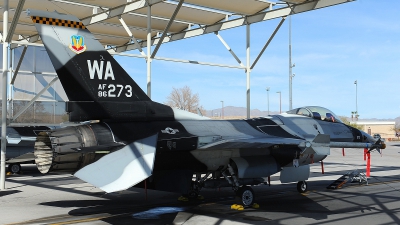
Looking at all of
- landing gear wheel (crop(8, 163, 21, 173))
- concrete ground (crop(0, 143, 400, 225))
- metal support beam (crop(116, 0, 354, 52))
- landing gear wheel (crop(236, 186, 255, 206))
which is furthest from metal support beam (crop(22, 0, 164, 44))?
landing gear wheel (crop(236, 186, 255, 206))

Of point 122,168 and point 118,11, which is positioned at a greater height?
point 118,11

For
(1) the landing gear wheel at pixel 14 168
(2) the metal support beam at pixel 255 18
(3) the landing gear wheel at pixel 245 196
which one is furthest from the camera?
(1) the landing gear wheel at pixel 14 168

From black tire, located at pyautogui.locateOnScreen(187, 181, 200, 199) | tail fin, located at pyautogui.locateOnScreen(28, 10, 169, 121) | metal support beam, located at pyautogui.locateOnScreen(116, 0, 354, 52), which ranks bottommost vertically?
black tire, located at pyautogui.locateOnScreen(187, 181, 200, 199)

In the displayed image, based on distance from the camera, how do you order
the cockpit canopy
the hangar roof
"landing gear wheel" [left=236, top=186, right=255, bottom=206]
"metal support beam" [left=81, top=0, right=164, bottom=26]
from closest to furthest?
"landing gear wheel" [left=236, top=186, right=255, bottom=206], the cockpit canopy, "metal support beam" [left=81, top=0, right=164, bottom=26], the hangar roof

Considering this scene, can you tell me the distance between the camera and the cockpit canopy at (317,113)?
15883 millimetres

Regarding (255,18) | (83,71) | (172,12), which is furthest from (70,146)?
(255,18)

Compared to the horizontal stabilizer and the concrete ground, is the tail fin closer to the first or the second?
the horizontal stabilizer

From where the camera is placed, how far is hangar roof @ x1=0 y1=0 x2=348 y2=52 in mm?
18422

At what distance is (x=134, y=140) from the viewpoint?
10.9 metres

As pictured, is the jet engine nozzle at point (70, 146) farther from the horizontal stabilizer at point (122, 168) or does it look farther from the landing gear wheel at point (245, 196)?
the landing gear wheel at point (245, 196)

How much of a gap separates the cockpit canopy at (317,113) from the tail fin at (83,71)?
22.1 feet

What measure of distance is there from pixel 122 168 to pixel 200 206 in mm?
4011

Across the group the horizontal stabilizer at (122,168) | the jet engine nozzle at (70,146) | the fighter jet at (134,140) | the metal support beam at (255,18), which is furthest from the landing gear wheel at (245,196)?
the metal support beam at (255,18)

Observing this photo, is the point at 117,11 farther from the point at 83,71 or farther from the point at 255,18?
the point at 83,71
